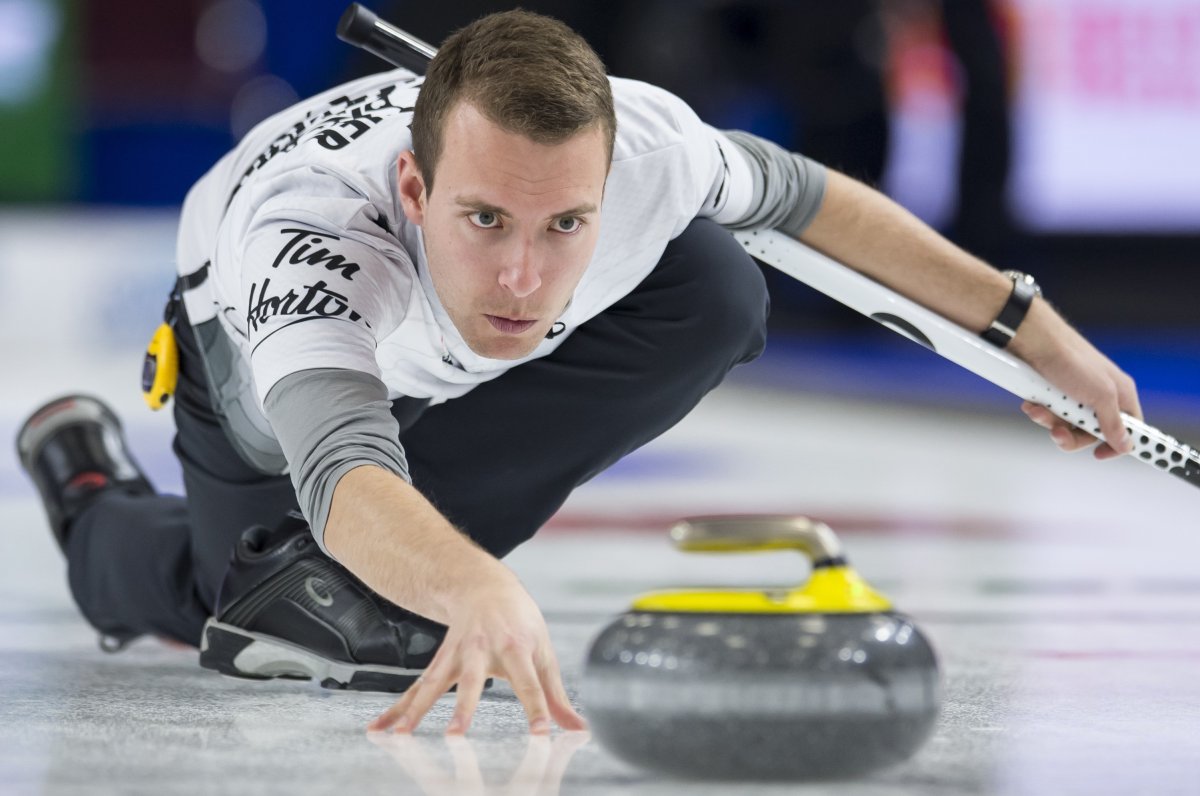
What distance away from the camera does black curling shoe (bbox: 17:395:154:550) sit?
8.79ft

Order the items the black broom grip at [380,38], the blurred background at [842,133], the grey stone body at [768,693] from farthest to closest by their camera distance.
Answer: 1. the blurred background at [842,133]
2. the black broom grip at [380,38]
3. the grey stone body at [768,693]

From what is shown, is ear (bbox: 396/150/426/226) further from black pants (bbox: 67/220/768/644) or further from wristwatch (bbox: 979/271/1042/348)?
wristwatch (bbox: 979/271/1042/348)

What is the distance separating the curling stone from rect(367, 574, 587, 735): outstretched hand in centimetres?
6

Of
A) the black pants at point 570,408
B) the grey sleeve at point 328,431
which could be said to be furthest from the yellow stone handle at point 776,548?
the black pants at point 570,408

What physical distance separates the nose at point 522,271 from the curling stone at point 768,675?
15.4 inches

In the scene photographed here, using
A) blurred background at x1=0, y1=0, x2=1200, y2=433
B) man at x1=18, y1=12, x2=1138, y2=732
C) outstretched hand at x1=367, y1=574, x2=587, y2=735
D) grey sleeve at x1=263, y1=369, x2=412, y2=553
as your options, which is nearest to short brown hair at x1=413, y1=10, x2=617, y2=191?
man at x1=18, y1=12, x2=1138, y2=732

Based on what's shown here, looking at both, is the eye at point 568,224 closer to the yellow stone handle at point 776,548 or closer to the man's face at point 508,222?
the man's face at point 508,222

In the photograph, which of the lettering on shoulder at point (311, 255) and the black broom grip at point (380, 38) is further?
the black broom grip at point (380, 38)

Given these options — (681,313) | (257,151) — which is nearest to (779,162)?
(681,313)

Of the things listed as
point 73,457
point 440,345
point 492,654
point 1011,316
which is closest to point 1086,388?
point 1011,316

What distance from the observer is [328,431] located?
1.59 meters

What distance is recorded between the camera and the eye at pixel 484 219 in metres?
1.68

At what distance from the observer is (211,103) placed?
1130cm

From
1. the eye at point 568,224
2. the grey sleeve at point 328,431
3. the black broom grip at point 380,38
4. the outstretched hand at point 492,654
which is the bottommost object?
the outstretched hand at point 492,654
